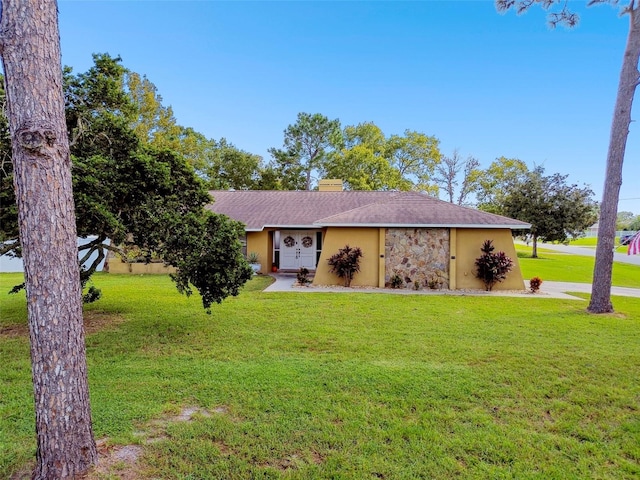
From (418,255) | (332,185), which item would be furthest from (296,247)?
(332,185)

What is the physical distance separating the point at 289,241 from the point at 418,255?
22.7 ft

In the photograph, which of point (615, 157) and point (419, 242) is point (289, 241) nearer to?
point (419, 242)

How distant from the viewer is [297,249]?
17.3 metres

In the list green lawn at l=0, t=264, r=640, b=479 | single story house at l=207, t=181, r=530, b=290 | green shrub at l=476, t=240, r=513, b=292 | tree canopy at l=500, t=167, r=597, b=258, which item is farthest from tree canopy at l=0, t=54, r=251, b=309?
tree canopy at l=500, t=167, r=597, b=258

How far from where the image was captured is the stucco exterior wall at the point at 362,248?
12898 mm

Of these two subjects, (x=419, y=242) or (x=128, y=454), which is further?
(x=419, y=242)

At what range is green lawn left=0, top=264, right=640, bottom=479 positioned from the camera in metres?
2.85

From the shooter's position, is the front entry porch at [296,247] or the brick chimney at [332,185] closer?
the front entry porch at [296,247]

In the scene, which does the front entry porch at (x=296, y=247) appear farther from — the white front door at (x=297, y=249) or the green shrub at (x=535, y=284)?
the green shrub at (x=535, y=284)

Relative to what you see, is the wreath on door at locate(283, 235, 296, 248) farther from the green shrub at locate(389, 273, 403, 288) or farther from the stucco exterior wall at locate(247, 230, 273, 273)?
the green shrub at locate(389, 273, 403, 288)

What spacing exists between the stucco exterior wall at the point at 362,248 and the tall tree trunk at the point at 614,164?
21.1ft

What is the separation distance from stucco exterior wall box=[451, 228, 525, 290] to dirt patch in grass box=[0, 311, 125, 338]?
10965 mm

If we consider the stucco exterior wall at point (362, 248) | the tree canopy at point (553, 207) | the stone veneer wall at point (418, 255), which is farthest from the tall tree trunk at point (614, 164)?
the tree canopy at point (553, 207)

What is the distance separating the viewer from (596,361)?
208 inches
